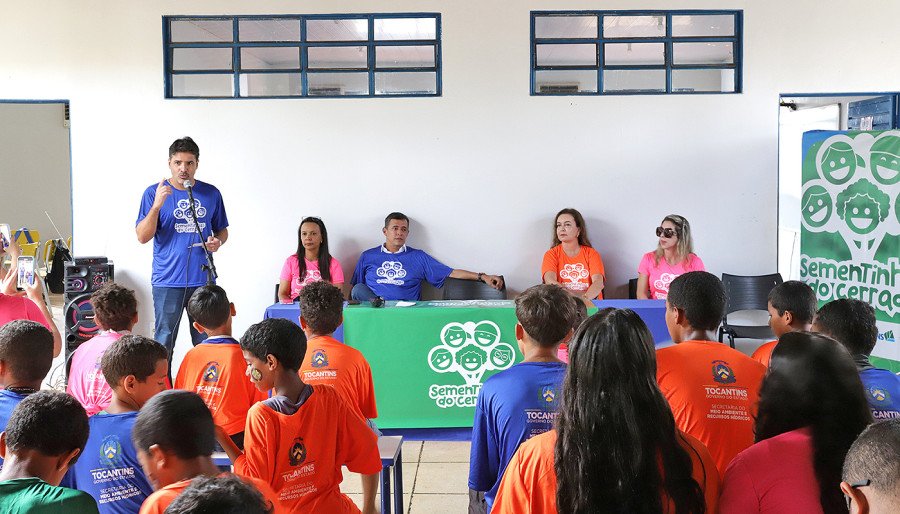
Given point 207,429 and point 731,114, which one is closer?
point 207,429

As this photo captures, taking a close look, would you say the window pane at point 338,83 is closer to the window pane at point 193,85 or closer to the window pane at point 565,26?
the window pane at point 193,85

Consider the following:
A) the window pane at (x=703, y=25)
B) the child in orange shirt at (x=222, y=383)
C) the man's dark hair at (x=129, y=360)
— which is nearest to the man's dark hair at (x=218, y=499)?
the man's dark hair at (x=129, y=360)

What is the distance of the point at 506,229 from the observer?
7.04 meters

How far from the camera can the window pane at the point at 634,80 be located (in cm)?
700

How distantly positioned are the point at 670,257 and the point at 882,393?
413 cm

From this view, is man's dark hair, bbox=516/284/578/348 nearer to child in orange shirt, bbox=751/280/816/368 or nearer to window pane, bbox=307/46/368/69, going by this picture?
child in orange shirt, bbox=751/280/816/368

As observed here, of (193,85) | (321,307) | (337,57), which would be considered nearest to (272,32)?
(337,57)

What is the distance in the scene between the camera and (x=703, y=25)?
22.9 feet

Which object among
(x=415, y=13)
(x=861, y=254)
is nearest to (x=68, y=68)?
(x=415, y=13)

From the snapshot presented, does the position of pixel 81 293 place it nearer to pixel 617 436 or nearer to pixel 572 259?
pixel 572 259

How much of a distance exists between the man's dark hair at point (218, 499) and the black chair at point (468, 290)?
5.58 meters

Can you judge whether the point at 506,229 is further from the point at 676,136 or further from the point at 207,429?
the point at 207,429

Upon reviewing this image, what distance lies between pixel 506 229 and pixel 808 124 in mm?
6188

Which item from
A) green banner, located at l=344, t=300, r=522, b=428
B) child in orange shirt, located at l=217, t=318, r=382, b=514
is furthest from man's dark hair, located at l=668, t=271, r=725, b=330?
green banner, located at l=344, t=300, r=522, b=428
